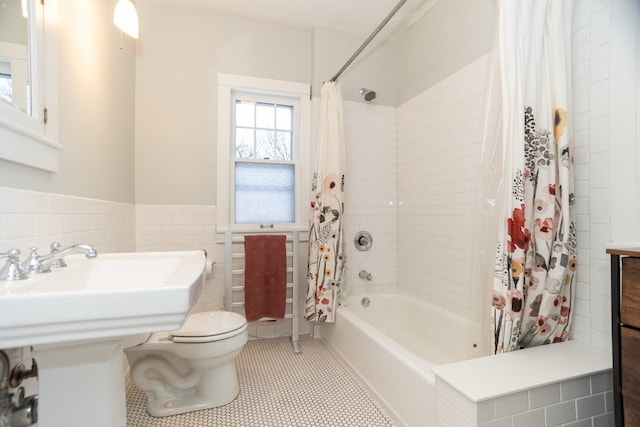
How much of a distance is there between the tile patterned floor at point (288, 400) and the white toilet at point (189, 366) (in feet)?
0.20

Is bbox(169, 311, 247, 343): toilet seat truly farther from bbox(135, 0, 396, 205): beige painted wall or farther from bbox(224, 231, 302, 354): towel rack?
bbox(135, 0, 396, 205): beige painted wall

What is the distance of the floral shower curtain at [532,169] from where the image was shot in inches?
48.3

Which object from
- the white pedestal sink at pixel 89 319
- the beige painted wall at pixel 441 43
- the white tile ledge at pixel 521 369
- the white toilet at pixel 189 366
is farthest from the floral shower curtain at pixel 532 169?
the white toilet at pixel 189 366

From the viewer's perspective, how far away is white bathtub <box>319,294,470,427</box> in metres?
1.37

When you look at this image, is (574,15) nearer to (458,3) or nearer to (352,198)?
(458,3)

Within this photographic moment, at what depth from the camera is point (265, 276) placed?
7.76 feet

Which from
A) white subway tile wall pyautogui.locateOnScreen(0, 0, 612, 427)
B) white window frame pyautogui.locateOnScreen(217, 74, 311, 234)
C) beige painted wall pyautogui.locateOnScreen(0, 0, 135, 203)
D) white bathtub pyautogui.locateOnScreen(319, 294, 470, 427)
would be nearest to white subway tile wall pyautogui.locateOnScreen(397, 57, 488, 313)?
white subway tile wall pyautogui.locateOnScreen(0, 0, 612, 427)

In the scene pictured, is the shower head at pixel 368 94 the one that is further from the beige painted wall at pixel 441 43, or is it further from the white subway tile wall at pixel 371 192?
the beige painted wall at pixel 441 43

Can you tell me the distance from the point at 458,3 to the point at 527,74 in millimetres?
1221

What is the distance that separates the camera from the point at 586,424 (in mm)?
1120

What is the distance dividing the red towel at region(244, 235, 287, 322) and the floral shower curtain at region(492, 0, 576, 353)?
1.52m

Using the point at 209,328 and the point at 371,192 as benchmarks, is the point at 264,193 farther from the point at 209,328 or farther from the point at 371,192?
the point at 209,328

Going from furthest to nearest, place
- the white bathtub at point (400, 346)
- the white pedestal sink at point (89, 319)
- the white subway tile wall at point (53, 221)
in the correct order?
the white bathtub at point (400, 346)
the white subway tile wall at point (53, 221)
the white pedestal sink at point (89, 319)

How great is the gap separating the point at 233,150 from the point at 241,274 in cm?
104
